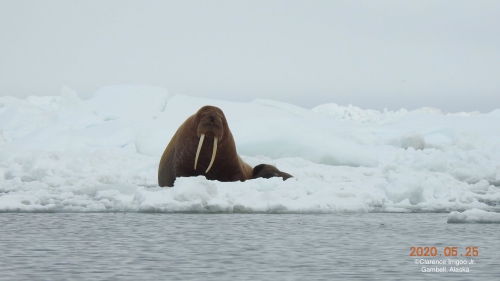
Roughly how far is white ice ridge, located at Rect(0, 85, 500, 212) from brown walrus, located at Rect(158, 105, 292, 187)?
907 mm

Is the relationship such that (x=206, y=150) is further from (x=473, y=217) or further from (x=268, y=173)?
(x=473, y=217)

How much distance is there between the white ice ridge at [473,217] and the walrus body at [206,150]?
3837 millimetres

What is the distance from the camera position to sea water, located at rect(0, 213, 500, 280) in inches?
197

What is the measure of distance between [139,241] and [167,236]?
389mm

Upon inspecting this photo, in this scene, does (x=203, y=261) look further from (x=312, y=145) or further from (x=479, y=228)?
(x=312, y=145)

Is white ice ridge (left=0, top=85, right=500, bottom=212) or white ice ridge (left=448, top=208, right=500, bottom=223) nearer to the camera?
white ice ridge (left=448, top=208, right=500, bottom=223)

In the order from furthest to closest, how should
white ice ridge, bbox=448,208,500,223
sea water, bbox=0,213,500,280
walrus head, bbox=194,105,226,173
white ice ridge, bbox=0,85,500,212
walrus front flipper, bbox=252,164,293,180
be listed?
A: 1. walrus front flipper, bbox=252,164,293,180
2. walrus head, bbox=194,105,226,173
3. white ice ridge, bbox=0,85,500,212
4. white ice ridge, bbox=448,208,500,223
5. sea water, bbox=0,213,500,280

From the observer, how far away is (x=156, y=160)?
15812 mm

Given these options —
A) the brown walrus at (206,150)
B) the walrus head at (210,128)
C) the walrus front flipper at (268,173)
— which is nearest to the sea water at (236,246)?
the walrus head at (210,128)

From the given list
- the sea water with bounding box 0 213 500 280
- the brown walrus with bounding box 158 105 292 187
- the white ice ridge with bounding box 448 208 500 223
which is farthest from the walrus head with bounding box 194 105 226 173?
the white ice ridge with bounding box 448 208 500 223

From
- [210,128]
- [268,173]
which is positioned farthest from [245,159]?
[210,128]

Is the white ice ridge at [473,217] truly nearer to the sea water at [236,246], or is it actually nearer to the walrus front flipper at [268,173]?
the sea water at [236,246]

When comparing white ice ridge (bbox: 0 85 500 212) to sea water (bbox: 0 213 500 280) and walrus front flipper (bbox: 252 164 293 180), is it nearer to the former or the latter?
walrus front flipper (bbox: 252 164 293 180)

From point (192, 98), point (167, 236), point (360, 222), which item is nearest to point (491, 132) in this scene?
point (192, 98)
